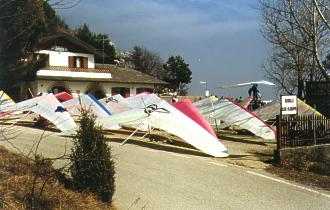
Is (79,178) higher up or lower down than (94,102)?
lower down

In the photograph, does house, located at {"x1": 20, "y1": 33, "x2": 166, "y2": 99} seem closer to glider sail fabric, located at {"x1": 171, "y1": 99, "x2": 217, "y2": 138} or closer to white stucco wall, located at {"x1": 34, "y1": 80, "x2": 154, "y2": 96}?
white stucco wall, located at {"x1": 34, "y1": 80, "x2": 154, "y2": 96}

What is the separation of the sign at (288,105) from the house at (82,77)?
36417 millimetres

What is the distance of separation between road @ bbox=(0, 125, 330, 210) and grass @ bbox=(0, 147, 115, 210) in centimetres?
107

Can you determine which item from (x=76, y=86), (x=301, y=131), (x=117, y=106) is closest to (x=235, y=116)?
(x=301, y=131)

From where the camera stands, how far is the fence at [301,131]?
1479 centimetres

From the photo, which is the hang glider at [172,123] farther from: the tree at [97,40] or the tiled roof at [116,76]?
the tree at [97,40]

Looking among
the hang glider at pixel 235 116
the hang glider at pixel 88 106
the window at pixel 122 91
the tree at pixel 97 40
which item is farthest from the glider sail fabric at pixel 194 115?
the tree at pixel 97 40


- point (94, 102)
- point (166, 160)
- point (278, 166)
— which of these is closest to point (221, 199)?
point (166, 160)

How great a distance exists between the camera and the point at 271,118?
22422 millimetres

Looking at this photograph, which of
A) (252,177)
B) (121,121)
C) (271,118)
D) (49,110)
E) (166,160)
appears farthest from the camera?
(271,118)

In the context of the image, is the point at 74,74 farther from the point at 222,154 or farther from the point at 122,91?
the point at 222,154

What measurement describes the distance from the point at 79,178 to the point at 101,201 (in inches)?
18.9

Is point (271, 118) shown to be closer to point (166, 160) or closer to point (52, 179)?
point (166, 160)

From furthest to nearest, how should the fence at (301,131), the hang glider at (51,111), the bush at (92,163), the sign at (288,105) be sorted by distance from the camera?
the hang glider at (51,111)
the sign at (288,105)
the fence at (301,131)
the bush at (92,163)
